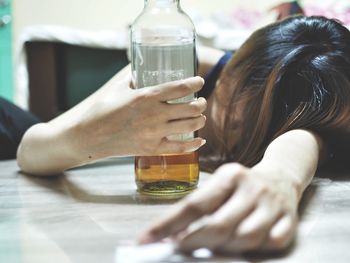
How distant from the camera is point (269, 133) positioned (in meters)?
0.84

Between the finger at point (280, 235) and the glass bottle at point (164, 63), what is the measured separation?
229 millimetres

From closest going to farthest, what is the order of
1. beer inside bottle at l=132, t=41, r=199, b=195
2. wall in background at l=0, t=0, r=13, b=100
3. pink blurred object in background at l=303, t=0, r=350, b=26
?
beer inside bottle at l=132, t=41, r=199, b=195, pink blurred object in background at l=303, t=0, r=350, b=26, wall in background at l=0, t=0, r=13, b=100

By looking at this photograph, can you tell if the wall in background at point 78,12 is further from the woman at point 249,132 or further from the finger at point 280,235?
the finger at point 280,235

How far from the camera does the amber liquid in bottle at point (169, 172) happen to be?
71 centimetres

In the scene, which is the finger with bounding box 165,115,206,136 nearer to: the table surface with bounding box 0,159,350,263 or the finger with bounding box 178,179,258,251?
the table surface with bounding box 0,159,350,263

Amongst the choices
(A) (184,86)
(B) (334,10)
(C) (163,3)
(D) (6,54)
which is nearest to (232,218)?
(A) (184,86)

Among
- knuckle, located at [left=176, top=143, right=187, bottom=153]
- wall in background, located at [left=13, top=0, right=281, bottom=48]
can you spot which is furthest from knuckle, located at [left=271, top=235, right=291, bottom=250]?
wall in background, located at [left=13, top=0, right=281, bottom=48]

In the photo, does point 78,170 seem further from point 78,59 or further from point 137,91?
point 78,59

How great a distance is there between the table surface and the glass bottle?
0.04 m

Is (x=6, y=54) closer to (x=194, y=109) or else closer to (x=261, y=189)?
(x=194, y=109)

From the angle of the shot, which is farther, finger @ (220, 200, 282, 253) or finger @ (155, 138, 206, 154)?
finger @ (155, 138, 206, 154)

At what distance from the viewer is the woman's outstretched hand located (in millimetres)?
450

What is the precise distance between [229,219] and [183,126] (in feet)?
0.77

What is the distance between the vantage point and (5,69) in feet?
10.5
